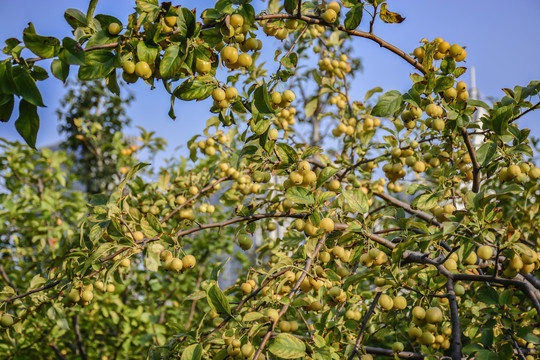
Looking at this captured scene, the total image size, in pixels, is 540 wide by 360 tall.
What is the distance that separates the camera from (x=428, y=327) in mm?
1648

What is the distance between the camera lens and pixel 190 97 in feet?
4.18

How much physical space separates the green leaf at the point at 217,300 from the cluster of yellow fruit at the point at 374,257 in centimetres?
52

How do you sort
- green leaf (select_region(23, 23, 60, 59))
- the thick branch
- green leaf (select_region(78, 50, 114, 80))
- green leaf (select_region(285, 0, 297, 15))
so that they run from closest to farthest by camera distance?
green leaf (select_region(23, 23, 60, 59)) < green leaf (select_region(78, 50, 114, 80)) < green leaf (select_region(285, 0, 297, 15)) < the thick branch

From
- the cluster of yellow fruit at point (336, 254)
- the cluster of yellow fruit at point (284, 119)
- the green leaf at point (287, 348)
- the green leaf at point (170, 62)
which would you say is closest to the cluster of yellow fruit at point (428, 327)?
the cluster of yellow fruit at point (336, 254)

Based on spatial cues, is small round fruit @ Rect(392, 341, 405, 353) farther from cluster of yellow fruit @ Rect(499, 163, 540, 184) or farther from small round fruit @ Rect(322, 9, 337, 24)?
small round fruit @ Rect(322, 9, 337, 24)

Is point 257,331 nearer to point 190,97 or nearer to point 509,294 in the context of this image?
point 190,97

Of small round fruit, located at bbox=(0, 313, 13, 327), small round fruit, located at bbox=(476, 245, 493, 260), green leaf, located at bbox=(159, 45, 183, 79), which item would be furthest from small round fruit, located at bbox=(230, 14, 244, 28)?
small round fruit, located at bbox=(0, 313, 13, 327)

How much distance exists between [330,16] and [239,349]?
1190mm

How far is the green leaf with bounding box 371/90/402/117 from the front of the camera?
142cm

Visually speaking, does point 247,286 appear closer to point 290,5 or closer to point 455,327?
point 455,327

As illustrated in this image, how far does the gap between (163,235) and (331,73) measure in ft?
6.26

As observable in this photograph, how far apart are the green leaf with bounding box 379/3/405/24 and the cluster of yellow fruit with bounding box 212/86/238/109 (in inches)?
25.6

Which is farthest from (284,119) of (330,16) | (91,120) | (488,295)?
(91,120)

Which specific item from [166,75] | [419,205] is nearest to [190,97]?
[166,75]
